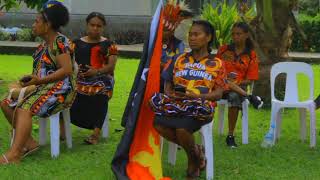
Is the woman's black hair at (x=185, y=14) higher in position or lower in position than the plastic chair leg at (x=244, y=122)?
higher

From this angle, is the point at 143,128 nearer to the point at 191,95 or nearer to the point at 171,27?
the point at 191,95

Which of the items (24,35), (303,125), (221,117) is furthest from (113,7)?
(303,125)

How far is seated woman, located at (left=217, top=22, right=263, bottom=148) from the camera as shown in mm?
5973

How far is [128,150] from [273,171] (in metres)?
1.35

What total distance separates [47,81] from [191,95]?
1410 mm

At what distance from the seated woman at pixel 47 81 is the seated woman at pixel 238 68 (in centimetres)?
166

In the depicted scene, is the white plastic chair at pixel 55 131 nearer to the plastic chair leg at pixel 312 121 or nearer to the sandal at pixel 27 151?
the sandal at pixel 27 151

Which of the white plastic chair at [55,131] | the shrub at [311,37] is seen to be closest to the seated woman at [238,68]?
the white plastic chair at [55,131]

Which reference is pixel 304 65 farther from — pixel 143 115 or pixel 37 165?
pixel 37 165

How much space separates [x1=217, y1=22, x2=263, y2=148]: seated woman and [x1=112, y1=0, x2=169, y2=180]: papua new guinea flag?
1.40 metres

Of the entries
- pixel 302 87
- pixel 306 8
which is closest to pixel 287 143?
pixel 302 87

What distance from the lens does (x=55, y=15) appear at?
530cm

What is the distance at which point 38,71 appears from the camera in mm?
5344

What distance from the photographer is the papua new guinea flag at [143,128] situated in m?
4.61
